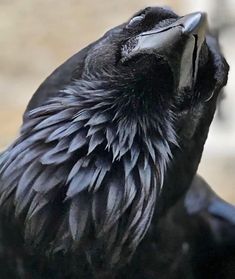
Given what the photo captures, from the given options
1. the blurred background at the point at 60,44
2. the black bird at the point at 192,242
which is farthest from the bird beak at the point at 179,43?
the blurred background at the point at 60,44

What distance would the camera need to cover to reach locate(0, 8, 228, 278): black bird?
1.13 metres

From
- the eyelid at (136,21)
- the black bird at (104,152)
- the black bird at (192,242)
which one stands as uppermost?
the eyelid at (136,21)

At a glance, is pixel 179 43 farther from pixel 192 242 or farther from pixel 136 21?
pixel 192 242

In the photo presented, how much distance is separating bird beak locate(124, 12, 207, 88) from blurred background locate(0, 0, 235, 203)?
791 mm

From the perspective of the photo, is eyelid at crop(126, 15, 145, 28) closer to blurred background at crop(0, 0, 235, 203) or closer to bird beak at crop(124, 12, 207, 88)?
bird beak at crop(124, 12, 207, 88)

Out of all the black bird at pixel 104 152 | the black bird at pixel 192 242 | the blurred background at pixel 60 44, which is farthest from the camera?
the blurred background at pixel 60 44

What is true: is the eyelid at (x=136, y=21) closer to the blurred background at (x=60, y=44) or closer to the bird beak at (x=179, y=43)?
the bird beak at (x=179, y=43)

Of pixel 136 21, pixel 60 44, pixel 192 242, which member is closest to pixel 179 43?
pixel 136 21

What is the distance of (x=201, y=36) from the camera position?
1163 mm

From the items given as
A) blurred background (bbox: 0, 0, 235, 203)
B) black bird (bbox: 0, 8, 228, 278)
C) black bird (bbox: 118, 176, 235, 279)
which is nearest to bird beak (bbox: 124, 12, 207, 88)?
black bird (bbox: 0, 8, 228, 278)

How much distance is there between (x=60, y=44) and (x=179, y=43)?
122cm

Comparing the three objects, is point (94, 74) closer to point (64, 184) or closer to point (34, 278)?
point (64, 184)

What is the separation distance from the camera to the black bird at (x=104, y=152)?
3.72ft

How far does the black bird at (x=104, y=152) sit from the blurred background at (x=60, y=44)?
80cm
